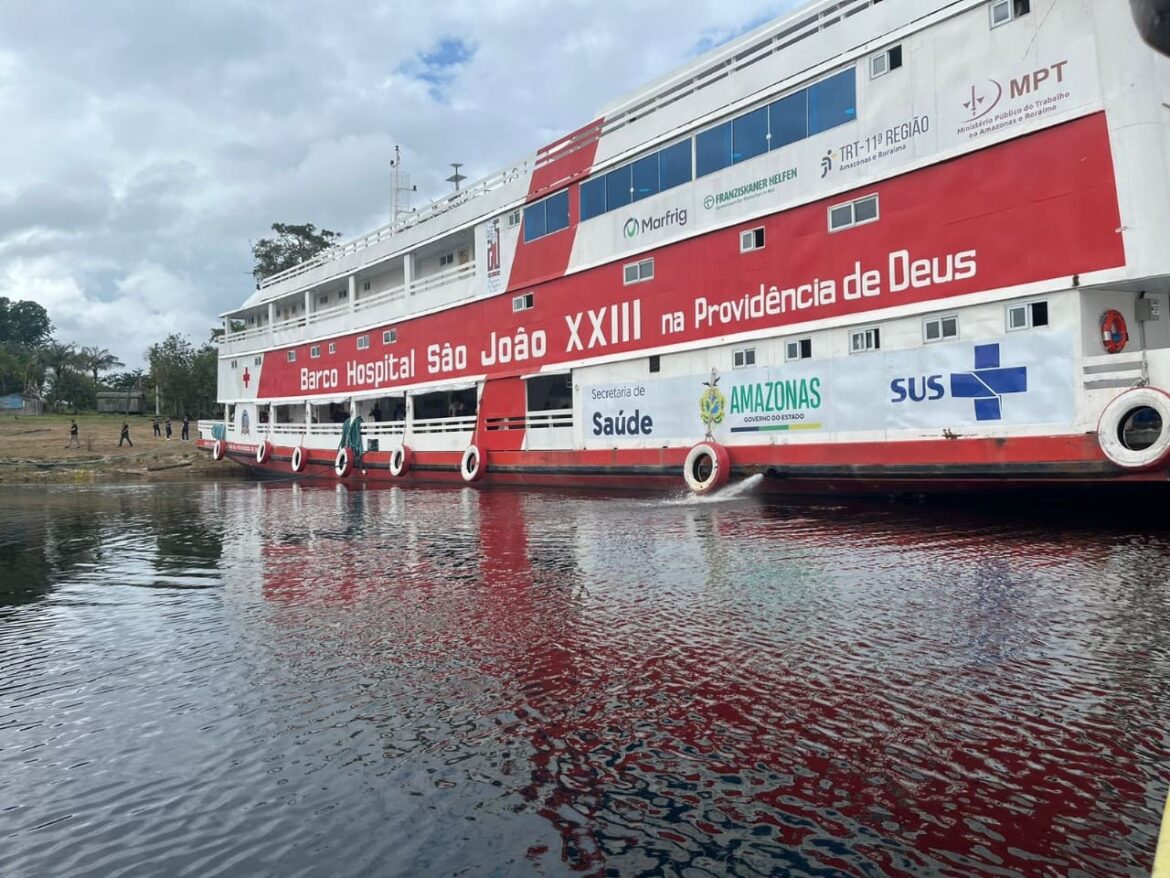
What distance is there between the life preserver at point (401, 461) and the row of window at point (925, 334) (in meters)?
11.3

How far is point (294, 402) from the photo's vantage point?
29.3 m

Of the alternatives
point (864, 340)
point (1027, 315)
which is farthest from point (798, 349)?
point (1027, 315)

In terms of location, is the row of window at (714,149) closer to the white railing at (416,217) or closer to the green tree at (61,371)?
the white railing at (416,217)

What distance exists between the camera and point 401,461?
23.0 m

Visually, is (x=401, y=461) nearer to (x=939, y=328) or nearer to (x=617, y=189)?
(x=617, y=189)

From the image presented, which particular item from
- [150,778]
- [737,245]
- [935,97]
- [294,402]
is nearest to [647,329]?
[737,245]

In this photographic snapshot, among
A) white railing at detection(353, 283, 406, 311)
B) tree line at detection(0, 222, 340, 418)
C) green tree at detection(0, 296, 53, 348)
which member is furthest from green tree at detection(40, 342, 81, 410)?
white railing at detection(353, 283, 406, 311)

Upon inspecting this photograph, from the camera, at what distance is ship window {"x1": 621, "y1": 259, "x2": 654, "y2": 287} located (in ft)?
53.1

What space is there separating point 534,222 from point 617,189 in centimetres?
278

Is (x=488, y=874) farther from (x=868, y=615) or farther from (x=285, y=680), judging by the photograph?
(x=868, y=615)

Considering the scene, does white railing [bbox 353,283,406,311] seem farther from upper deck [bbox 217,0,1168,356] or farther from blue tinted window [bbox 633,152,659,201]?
blue tinted window [bbox 633,152,659,201]

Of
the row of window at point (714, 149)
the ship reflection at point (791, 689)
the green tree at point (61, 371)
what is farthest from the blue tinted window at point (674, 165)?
the green tree at point (61, 371)

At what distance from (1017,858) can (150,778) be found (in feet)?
9.62

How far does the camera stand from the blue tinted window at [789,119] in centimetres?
1345
